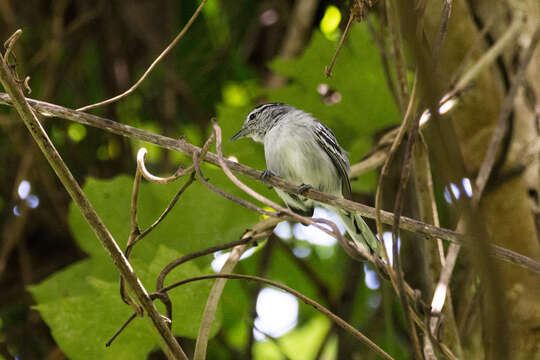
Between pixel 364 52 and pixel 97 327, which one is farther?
pixel 364 52

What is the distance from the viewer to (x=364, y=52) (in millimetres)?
3283

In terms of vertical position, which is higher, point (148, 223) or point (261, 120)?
point (261, 120)

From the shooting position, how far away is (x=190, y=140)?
4.30 m

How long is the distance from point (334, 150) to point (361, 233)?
0.49 m

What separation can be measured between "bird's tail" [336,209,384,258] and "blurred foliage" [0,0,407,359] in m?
0.43

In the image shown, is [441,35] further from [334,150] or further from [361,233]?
[334,150]

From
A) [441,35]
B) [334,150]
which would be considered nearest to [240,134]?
[334,150]

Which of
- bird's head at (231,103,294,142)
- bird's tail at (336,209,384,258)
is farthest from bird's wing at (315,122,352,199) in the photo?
bird's head at (231,103,294,142)

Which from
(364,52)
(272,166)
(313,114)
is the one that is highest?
(364,52)

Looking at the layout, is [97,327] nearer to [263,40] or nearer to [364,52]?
[364,52]

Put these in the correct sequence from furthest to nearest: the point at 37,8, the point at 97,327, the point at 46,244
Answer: the point at 37,8 → the point at 46,244 → the point at 97,327

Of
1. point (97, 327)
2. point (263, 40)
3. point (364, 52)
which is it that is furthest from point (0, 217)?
point (364, 52)

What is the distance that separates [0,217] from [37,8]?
4.88 feet

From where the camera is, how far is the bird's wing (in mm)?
3046
